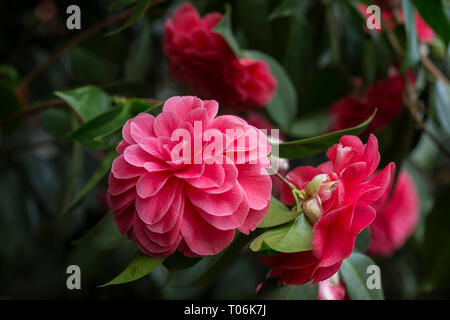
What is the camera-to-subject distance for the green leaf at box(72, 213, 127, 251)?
46 centimetres

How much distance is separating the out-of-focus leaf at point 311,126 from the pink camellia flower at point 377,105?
4cm

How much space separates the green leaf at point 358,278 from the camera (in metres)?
0.47

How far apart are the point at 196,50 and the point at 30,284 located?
0.82 metres

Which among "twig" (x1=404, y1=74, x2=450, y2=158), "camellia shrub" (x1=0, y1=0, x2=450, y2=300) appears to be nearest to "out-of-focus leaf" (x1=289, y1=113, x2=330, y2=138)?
"camellia shrub" (x1=0, y1=0, x2=450, y2=300)

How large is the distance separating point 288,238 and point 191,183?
3.4 inches

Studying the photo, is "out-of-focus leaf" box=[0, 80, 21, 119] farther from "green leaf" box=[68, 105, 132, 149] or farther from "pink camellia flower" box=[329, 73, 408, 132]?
"pink camellia flower" box=[329, 73, 408, 132]

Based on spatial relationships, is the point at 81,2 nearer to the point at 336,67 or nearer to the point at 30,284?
the point at 336,67

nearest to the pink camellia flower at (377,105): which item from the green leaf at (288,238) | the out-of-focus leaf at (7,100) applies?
the green leaf at (288,238)

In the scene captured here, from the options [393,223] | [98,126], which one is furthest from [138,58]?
[393,223]

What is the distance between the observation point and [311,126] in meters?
0.74

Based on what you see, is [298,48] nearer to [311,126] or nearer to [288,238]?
[311,126]

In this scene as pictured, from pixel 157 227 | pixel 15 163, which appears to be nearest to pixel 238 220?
pixel 157 227
